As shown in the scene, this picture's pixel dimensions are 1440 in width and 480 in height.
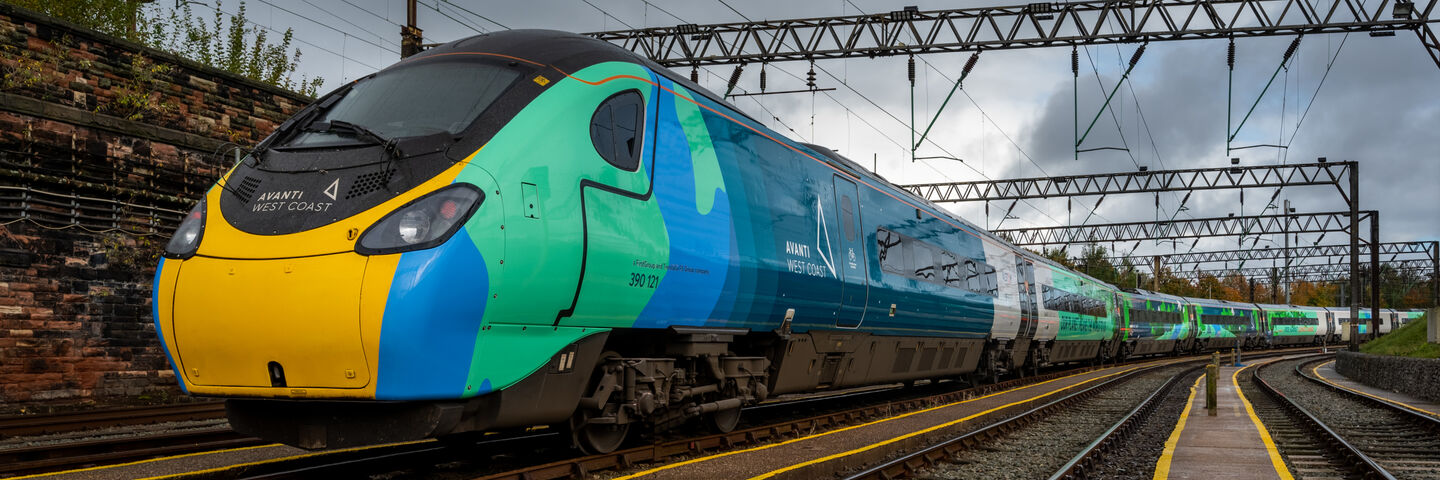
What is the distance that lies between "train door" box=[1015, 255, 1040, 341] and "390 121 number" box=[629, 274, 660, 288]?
14181 mm

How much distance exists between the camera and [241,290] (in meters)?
5.73

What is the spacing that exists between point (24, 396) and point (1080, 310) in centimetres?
2399

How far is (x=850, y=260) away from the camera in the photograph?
11125 millimetres

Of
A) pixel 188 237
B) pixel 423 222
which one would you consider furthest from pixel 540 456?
pixel 188 237

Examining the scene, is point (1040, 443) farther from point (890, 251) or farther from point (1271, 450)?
point (890, 251)

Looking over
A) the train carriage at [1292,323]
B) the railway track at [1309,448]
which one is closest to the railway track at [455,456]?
the railway track at [1309,448]

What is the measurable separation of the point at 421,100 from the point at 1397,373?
24703mm

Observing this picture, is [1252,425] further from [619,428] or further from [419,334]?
[419,334]

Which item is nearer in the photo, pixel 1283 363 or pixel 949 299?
pixel 949 299

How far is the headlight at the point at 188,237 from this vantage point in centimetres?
607

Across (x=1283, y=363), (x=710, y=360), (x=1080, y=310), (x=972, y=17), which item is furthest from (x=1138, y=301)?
(x=710, y=360)

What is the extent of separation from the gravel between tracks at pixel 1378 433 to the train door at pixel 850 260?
5.63 meters

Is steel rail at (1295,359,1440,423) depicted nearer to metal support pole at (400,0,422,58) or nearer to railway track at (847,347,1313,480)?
railway track at (847,347,1313,480)

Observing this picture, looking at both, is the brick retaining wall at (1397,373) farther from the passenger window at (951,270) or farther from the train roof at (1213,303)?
the train roof at (1213,303)
